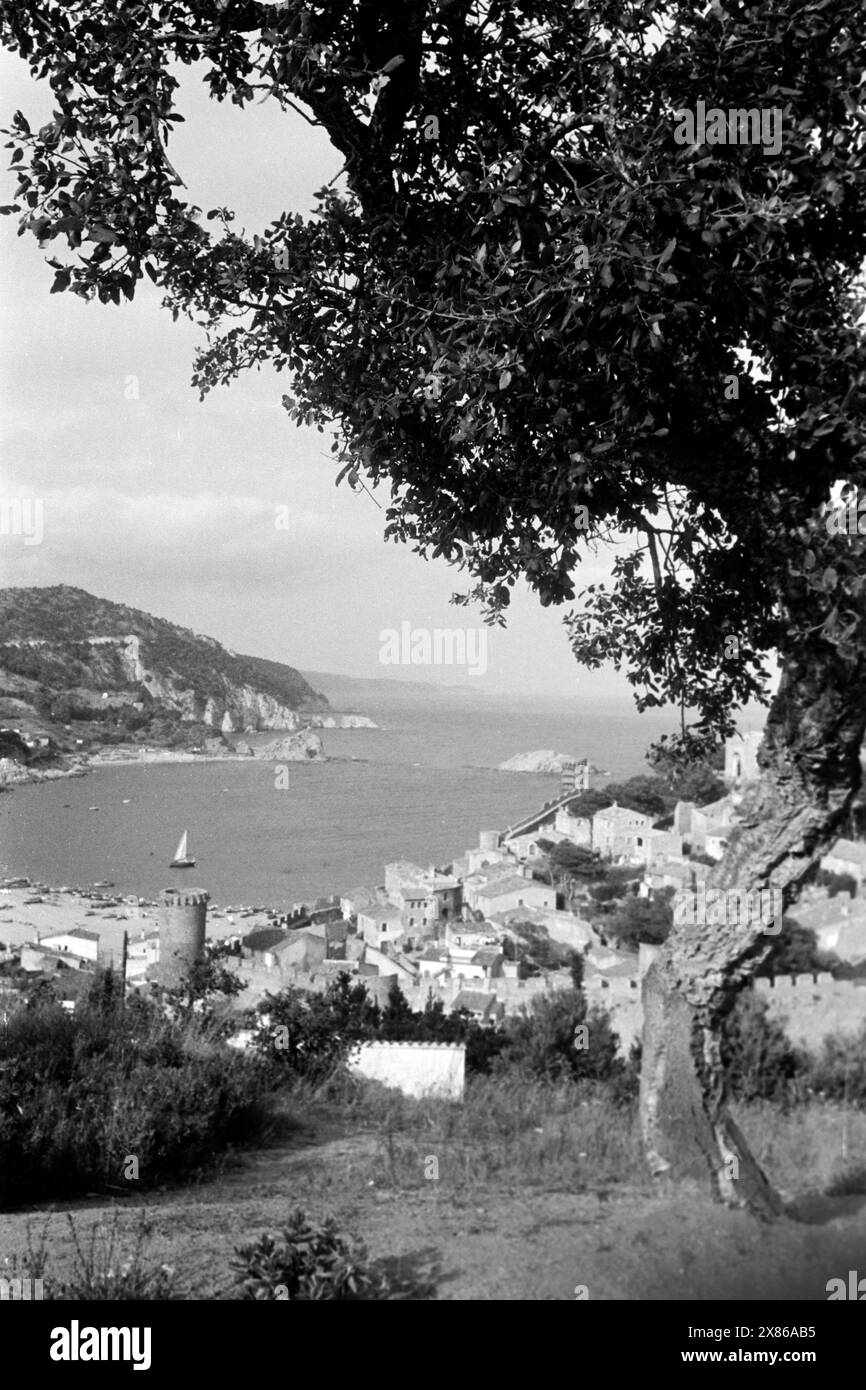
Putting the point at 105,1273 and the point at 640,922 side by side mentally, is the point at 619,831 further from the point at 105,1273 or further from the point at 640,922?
the point at 105,1273

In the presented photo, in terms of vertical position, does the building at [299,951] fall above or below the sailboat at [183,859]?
above

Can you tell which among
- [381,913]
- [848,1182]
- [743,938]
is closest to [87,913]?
[381,913]

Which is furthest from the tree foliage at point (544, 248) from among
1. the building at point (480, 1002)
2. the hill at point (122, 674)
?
the hill at point (122, 674)

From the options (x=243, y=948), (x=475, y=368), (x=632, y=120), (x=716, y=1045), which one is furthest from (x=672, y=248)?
(x=243, y=948)

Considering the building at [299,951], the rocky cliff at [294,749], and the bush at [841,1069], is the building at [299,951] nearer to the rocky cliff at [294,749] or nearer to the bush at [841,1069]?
the bush at [841,1069]

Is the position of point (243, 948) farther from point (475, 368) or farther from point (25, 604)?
point (25, 604)

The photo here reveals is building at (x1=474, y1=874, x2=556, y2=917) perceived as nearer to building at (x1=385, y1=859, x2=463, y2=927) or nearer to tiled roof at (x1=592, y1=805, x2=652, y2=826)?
building at (x1=385, y1=859, x2=463, y2=927)
